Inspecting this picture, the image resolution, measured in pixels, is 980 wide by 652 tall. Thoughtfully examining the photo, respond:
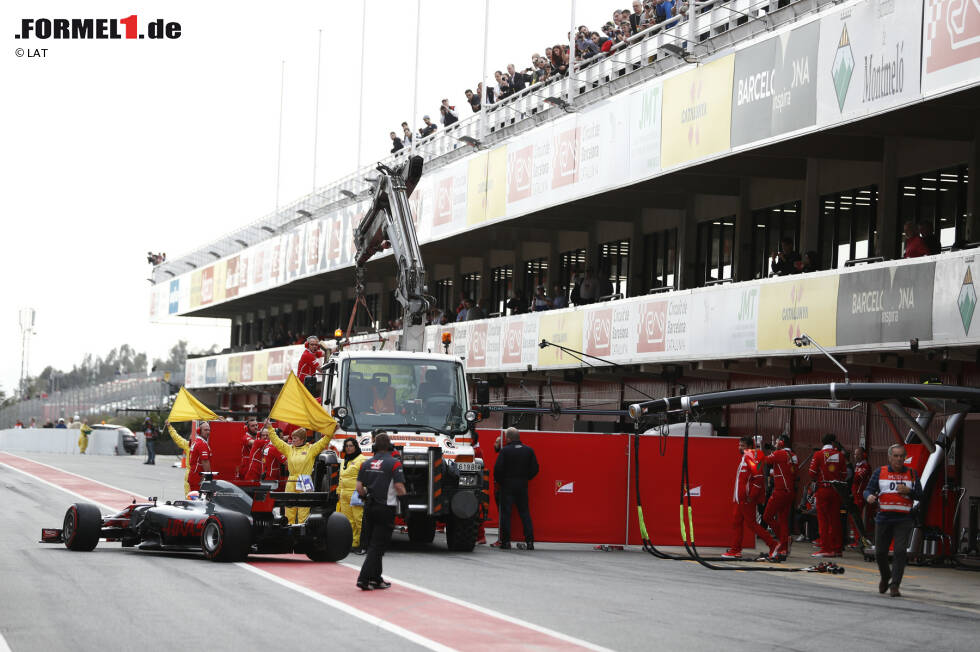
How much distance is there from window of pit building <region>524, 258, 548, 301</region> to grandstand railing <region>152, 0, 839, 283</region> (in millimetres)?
4335

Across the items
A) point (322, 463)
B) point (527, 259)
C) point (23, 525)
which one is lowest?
point (23, 525)

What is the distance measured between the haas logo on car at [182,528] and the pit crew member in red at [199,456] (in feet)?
11.5

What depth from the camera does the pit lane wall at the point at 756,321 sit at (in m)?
19.1

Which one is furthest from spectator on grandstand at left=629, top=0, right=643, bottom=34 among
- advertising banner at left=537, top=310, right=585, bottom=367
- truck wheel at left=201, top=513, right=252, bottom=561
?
truck wheel at left=201, top=513, right=252, bottom=561

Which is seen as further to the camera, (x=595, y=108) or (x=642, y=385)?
(x=642, y=385)

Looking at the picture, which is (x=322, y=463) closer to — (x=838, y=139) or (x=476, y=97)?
(x=838, y=139)

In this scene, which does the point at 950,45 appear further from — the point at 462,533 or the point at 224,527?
the point at 224,527

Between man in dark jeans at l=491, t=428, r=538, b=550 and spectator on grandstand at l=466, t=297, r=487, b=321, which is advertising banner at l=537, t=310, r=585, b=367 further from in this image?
man in dark jeans at l=491, t=428, r=538, b=550

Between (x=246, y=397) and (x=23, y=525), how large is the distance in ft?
152

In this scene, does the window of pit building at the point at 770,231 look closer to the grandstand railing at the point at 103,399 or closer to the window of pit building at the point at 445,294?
the window of pit building at the point at 445,294

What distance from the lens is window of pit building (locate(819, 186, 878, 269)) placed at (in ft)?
83.0

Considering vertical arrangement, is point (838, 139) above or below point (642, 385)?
above

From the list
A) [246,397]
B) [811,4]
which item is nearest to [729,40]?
[811,4]

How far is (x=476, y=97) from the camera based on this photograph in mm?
36375
